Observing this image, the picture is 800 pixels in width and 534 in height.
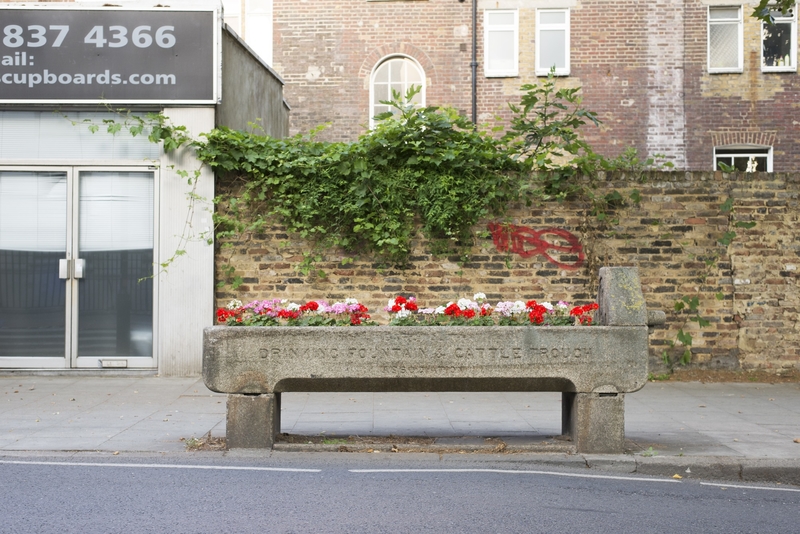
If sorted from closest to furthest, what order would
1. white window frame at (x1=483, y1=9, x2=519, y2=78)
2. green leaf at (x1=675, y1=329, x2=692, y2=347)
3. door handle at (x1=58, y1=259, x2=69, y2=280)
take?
door handle at (x1=58, y1=259, x2=69, y2=280)
green leaf at (x1=675, y1=329, x2=692, y2=347)
white window frame at (x1=483, y1=9, x2=519, y2=78)

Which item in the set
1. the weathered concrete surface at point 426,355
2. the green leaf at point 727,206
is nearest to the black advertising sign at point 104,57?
the weathered concrete surface at point 426,355

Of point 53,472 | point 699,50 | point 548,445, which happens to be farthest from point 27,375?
point 699,50

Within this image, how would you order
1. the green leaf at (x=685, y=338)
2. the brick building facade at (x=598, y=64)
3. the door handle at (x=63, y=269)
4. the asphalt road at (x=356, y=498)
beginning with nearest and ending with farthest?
the asphalt road at (x=356, y=498) → the door handle at (x=63, y=269) → the green leaf at (x=685, y=338) → the brick building facade at (x=598, y=64)

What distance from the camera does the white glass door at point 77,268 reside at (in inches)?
450

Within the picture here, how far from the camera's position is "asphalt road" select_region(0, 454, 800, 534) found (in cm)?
485

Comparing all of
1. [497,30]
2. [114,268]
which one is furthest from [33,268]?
[497,30]

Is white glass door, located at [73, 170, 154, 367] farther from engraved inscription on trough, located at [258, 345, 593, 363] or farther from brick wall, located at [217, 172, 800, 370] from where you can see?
engraved inscription on trough, located at [258, 345, 593, 363]

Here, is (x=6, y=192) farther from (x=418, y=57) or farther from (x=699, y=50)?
(x=699, y=50)

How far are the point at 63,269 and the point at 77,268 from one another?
19cm

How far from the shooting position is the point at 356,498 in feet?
17.8

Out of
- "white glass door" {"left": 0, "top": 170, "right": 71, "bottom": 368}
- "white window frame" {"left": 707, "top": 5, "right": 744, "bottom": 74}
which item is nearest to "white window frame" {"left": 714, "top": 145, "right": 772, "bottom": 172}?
"white window frame" {"left": 707, "top": 5, "right": 744, "bottom": 74}

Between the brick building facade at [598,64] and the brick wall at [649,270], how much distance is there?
6.93m

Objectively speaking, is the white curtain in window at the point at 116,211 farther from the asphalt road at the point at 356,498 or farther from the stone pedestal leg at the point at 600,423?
the stone pedestal leg at the point at 600,423

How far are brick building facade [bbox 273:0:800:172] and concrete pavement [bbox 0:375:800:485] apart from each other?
28.9ft
